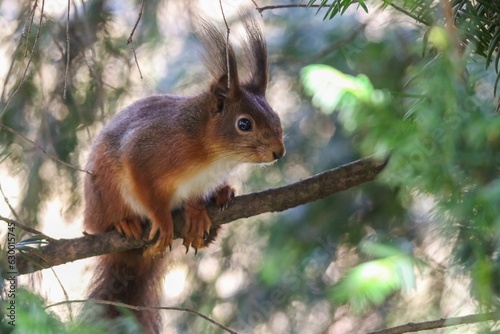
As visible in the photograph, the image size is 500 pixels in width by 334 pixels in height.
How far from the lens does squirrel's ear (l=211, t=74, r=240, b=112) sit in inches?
117

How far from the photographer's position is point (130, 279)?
330 centimetres

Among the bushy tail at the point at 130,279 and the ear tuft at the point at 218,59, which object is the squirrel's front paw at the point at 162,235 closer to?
the bushy tail at the point at 130,279

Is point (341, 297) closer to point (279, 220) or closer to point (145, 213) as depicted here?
point (145, 213)

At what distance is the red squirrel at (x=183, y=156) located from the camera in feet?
9.59

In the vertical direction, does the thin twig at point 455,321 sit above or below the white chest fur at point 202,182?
below

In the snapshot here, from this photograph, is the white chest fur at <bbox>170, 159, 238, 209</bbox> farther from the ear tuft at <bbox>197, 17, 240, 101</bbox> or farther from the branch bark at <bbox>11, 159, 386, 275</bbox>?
the ear tuft at <bbox>197, 17, 240, 101</bbox>

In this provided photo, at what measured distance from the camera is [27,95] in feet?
11.0

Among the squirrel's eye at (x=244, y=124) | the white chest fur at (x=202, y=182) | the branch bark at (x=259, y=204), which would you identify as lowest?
the branch bark at (x=259, y=204)

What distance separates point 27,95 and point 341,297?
2.50 metres

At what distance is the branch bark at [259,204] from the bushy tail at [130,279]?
35 centimetres

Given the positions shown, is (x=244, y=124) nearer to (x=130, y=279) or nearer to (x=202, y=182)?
(x=202, y=182)

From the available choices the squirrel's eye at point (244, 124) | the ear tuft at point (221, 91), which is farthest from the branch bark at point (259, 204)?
the ear tuft at point (221, 91)

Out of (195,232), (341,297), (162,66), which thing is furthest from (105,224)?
(341,297)

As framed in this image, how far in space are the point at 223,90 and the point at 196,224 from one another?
22.2 inches
